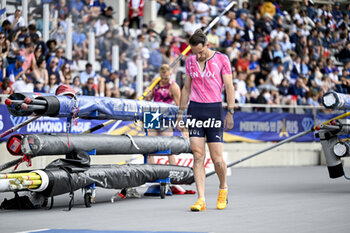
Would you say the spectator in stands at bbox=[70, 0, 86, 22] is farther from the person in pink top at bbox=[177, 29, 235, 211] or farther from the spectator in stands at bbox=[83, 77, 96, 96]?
the person in pink top at bbox=[177, 29, 235, 211]

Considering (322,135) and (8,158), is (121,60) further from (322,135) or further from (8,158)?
(322,135)

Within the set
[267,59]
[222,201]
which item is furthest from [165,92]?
[267,59]

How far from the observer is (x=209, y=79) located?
8.69 meters

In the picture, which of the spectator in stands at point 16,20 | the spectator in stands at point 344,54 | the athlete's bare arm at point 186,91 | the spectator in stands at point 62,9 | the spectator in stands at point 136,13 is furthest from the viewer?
the spectator in stands at point 344,54

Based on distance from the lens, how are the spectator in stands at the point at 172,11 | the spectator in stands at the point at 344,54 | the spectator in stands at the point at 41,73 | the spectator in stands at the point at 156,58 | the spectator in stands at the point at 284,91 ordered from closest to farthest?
the spectator in stands at the point at 41,73
the spectator in stands at the point at 156,58
the spectator in stands at the point at 284,91
the spectator in stands at the point at 172,11
the spectator in stands at the point at 344,54

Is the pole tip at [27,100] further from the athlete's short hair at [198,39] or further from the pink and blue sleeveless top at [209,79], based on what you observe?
the athlete's short hair at [198,39]

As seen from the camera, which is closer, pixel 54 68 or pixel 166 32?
pixel 54 68

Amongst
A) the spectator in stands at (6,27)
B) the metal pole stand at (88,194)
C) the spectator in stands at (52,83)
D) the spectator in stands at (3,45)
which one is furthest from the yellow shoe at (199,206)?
the spectator in stands at (6,27)

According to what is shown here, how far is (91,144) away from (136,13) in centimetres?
1297

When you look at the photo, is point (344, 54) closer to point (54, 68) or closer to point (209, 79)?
point (54, 68)

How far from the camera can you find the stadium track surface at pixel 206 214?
6921 mm

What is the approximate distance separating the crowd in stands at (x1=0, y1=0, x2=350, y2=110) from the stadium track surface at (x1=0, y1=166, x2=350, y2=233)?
6.34 metres

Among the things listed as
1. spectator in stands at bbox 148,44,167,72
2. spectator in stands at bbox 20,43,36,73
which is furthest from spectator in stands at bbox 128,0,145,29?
spectator in stands at bbox 20,43,36,73

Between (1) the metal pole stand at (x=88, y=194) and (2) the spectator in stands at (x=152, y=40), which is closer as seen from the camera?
(1) the metal pole stand at (x=88, y=194)
